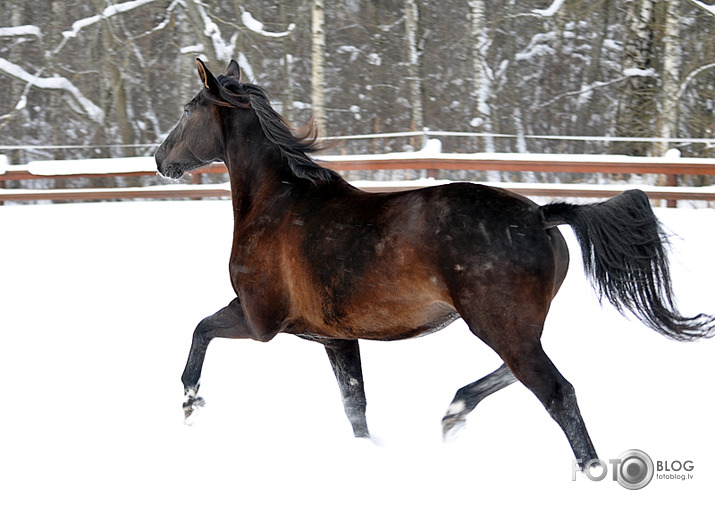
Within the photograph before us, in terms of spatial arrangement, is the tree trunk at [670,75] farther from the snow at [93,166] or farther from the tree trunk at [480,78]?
the snow at [93,166]

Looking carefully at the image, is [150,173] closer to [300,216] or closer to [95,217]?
[95,217]

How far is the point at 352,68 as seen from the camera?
1834 cm

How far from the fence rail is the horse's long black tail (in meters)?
5.49

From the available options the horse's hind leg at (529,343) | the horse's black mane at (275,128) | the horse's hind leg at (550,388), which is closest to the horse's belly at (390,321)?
the horse's hind leg at (529,343)

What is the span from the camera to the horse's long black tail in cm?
325

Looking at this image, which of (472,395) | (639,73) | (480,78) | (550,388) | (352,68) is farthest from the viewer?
(352,68)

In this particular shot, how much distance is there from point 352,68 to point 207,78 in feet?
48.0

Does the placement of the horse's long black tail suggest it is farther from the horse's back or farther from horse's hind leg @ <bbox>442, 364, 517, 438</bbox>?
horse's hind leg @ <bbox>442, 364, 517, 438</bbox>

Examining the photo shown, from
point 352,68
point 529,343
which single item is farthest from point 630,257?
point 352,68

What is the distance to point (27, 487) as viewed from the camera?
342cm

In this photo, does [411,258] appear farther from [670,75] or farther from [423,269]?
[670,75]

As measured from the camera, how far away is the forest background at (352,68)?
15.3 meters

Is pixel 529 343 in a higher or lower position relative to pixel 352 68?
higher

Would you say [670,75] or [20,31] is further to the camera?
[20,31]
